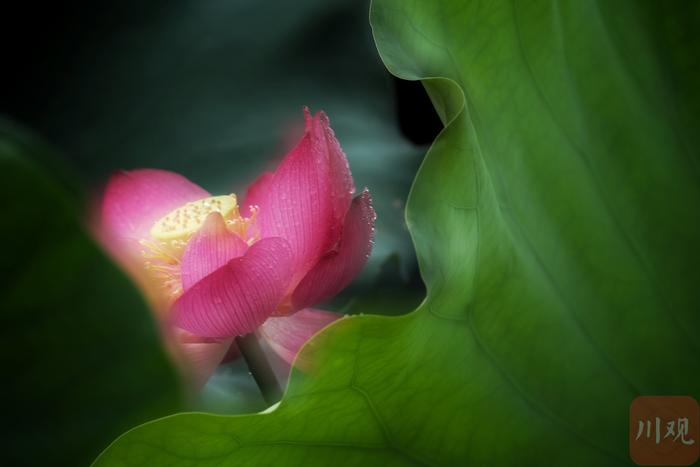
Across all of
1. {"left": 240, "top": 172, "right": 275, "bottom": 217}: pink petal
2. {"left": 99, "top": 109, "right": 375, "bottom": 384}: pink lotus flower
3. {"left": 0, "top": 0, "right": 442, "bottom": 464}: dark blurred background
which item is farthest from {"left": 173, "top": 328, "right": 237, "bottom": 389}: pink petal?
{"left": 0, "top": 0, "right": 442, "bottom": 464}: dark blurred background

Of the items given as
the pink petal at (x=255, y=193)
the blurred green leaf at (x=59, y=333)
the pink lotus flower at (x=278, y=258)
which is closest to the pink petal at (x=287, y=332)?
the pink lotus flower at (x=278, y=258)

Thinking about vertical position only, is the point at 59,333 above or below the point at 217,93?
above

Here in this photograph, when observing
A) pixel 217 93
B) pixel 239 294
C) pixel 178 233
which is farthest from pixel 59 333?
pixel 217 93

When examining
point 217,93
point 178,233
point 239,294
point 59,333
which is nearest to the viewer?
point 59,333

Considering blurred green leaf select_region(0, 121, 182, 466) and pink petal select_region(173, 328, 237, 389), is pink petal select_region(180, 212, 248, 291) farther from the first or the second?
blurred green leaf select_region(0, 121, 182, 466)

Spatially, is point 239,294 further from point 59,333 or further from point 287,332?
point 59,333

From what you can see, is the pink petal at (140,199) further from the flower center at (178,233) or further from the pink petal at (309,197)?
the pink petal at (309,197)
